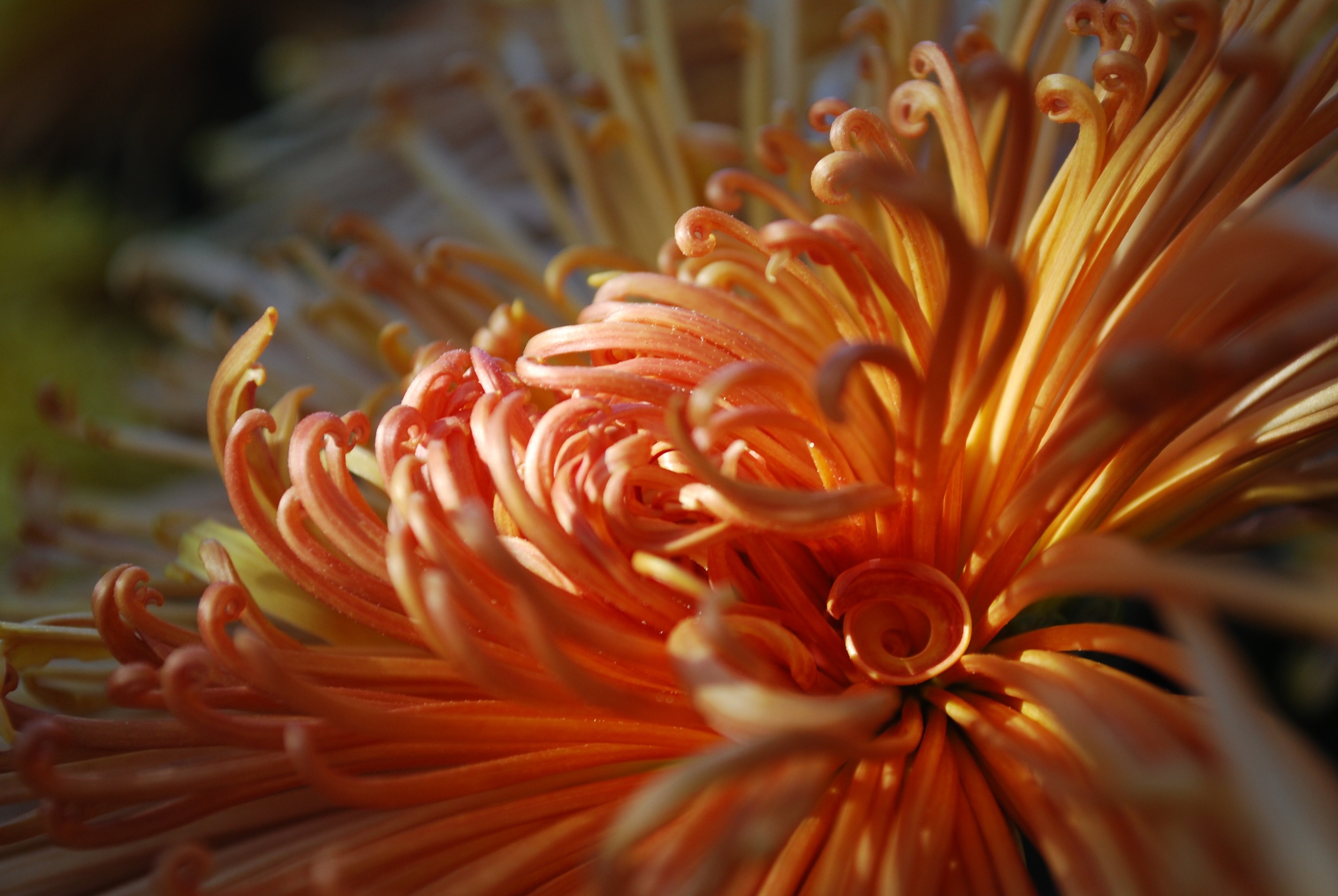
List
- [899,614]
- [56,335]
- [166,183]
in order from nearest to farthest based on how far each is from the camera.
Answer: [899,614] < [56,335] < [166,183]

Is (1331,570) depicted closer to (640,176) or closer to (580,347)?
(580,347)

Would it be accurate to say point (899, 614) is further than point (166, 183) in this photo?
No

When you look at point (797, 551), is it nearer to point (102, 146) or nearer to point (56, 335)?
point (56, 335)

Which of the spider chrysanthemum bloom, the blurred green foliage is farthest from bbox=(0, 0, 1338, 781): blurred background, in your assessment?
the spider chrysanthemum bloom

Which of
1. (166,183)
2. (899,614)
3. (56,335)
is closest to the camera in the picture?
(899,614)

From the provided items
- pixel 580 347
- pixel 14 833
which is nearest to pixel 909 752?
pixel 580 347

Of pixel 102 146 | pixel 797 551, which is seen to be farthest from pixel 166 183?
pixel 797 551

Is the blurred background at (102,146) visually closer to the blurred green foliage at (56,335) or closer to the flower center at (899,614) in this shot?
the blurred green foliage at (56,335)
